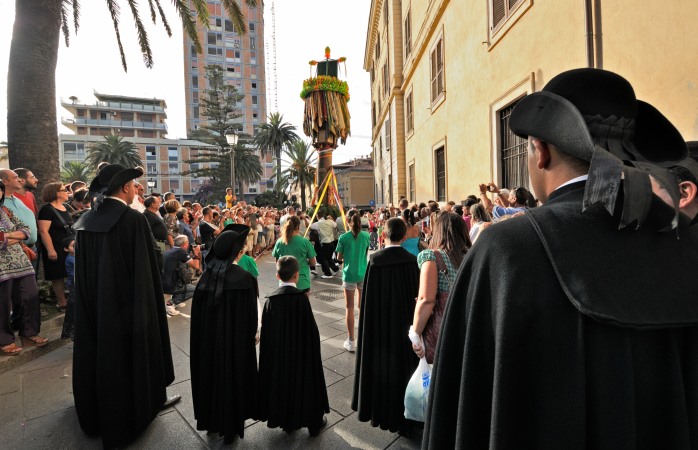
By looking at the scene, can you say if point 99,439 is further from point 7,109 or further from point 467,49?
point 467,49

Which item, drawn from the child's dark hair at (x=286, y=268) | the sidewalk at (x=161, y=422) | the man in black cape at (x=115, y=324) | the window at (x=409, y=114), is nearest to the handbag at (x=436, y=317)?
the sidewalk at (x=161, y=422)

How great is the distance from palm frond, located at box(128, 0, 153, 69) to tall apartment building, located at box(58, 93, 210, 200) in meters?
54.9

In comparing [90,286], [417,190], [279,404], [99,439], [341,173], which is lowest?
[99,439]

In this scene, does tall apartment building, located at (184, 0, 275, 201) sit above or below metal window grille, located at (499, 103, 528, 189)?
above

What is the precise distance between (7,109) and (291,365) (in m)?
7.14

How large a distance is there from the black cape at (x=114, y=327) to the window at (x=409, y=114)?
621 inches

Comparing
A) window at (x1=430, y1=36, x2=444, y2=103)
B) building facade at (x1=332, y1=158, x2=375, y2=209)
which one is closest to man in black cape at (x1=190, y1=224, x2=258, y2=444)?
window at (x1=430, y1=36, x2=444, y2=103)

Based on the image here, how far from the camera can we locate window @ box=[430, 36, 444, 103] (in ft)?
38.9

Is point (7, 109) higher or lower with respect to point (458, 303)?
higher

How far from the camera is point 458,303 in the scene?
3.71ft

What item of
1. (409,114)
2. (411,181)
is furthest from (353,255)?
(409,114)

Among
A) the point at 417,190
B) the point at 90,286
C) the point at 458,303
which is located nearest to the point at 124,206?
the point at 90,286

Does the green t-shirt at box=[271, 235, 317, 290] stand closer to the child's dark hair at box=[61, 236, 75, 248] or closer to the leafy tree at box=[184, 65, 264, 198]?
the child's dark hair at box=[61, 236, 75, 248]

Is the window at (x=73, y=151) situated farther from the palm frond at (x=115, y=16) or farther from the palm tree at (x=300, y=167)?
the palm frond at (x=115, y=16)
